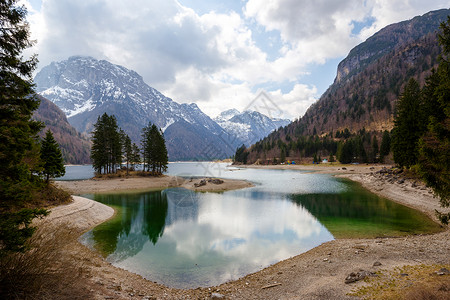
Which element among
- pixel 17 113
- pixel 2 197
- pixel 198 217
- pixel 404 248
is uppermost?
pixel 17 113

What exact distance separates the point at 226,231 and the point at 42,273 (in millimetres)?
17794

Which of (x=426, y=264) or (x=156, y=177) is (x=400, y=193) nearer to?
(x=426, y=264)

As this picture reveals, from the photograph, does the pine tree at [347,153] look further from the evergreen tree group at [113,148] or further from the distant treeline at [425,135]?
the evergreen tree group at [113,148]

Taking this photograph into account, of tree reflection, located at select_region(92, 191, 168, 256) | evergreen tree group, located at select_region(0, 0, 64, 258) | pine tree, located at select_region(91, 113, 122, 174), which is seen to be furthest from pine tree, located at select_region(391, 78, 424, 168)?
pine tree, located at select_region(91, 113, 122, 174)

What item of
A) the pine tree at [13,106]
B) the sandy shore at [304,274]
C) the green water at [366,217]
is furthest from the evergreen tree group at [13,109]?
the green water at [366,217]

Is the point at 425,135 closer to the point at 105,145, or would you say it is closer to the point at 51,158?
the point at 51,158

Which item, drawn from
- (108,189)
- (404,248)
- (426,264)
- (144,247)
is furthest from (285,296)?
(108,189)

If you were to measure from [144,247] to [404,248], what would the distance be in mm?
20229

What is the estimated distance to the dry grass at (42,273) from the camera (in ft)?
22.8

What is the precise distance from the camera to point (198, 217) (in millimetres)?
29156

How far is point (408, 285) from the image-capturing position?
8711 mm

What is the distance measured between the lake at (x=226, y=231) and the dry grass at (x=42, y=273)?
6.09 meters

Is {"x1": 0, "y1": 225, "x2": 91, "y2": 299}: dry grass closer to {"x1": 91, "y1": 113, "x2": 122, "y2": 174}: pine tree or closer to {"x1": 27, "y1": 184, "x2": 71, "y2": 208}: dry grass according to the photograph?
{"x1": 27, "y1": 184, "x2": 71, "y2": 208}: dry grass

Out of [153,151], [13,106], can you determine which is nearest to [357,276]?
[13,106]
